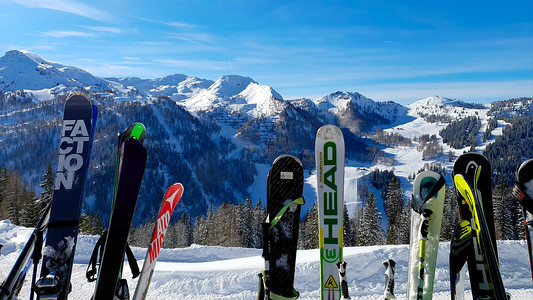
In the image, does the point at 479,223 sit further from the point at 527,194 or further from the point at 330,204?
the point at 330,204

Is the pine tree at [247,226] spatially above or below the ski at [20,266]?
below

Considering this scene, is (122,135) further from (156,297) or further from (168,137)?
(168,137)

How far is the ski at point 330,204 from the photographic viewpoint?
5.39 metres

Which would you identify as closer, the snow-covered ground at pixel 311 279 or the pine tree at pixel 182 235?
the snow-covered ground at pixel 311 279

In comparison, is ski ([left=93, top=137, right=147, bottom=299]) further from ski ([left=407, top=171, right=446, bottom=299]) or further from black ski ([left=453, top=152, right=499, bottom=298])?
black ski ([left=453, top=152, right=499, bottom=298])

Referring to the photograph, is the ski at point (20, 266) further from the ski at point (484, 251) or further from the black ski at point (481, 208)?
the ski at point (484, 251)

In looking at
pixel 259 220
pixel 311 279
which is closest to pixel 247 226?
pixel 259 220

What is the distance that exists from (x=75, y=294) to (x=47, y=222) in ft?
17.8

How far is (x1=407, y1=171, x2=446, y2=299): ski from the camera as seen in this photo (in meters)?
4.32

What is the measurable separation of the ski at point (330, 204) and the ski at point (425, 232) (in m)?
1.24

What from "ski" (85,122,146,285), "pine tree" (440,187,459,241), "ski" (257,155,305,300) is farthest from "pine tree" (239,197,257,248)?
"ski" (85,122,146,285)

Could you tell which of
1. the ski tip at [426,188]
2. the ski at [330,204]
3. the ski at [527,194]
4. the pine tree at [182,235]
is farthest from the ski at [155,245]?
the pine tree at [182,235]

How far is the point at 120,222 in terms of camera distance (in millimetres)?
3709

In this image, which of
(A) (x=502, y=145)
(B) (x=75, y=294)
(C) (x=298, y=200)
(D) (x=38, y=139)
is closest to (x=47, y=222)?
(C) (x=298, y=200)
